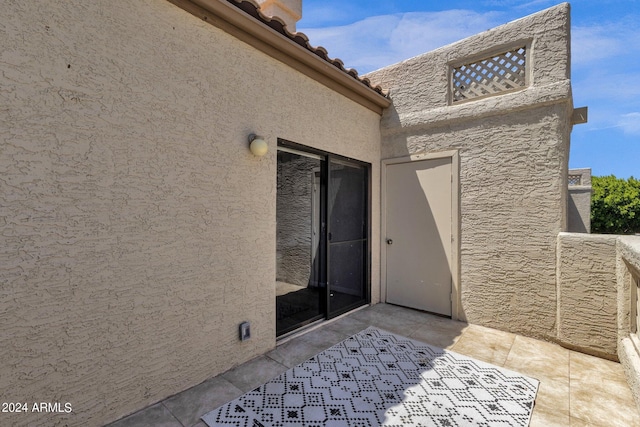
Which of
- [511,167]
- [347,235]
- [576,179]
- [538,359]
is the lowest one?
[538,359]

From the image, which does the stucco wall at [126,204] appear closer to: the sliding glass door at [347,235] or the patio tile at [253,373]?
the patio tile at [253,373]

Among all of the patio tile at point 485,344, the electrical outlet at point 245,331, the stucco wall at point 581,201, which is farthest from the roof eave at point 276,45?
the stucco wall at point 581,201

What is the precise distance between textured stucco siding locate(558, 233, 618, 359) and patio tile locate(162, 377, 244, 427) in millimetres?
5444

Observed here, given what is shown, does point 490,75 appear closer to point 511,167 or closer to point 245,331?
point 511,167

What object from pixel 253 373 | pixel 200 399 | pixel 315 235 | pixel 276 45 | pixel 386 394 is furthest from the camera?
pixel 315 235

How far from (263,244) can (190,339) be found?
1630mm

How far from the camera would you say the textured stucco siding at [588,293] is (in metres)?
4.42

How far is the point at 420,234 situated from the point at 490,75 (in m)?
3.65

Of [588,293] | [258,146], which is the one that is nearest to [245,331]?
[258,146]

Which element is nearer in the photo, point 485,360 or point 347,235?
point 485,360

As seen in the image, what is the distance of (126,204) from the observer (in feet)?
10.1

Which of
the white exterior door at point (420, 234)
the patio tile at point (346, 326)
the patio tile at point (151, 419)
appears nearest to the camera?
the patio tile at point (151, 419)

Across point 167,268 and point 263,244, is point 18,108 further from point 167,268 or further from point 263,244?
point 263,244

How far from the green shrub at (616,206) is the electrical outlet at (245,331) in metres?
23.3
